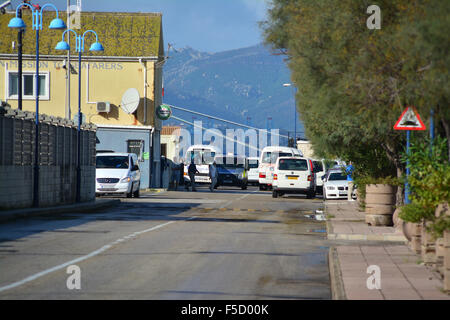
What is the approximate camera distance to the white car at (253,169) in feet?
199

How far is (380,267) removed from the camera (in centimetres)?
1176

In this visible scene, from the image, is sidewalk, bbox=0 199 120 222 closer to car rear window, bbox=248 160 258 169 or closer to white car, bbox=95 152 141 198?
white car, bbox=95 152 141 198

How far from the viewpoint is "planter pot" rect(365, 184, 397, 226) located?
65.1 feet

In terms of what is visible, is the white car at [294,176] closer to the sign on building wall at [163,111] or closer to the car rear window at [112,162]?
the car rear window at [112,162]

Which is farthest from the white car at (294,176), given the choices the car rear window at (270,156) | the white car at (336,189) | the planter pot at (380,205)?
the planter pot at (380,205)

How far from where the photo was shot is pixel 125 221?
21453 millimetres

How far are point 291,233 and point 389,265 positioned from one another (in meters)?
6.62

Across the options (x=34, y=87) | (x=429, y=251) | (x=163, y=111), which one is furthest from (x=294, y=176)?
(x=429, y=251)

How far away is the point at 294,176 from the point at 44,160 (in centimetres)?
1558

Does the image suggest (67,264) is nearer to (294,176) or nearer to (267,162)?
(294,176)

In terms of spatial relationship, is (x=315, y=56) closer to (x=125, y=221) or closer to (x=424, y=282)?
(x=424, y=282)

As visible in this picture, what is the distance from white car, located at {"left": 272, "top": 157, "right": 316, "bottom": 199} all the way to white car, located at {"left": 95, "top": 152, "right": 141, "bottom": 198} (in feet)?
22.5

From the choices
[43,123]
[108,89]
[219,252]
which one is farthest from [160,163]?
[219,252]
